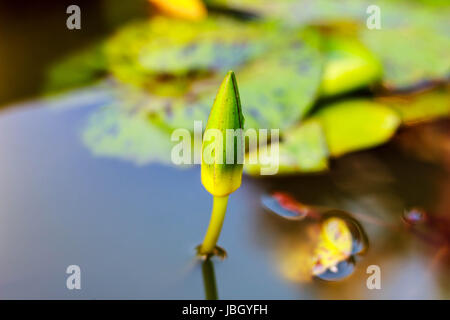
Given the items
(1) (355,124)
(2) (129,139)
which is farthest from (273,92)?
(2) (129,139)

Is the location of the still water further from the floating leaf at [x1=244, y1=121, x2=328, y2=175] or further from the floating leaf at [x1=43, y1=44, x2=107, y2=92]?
the floating leaf at [x1=43, y1=44, x2=107, y2=92]

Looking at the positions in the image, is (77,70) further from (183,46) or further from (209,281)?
(209,281)

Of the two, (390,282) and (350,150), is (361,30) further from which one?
(390,282)

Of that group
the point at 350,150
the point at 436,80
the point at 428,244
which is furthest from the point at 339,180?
the point at 436,80

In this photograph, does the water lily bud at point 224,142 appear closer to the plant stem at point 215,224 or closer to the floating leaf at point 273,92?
the plant stem at point 215,224

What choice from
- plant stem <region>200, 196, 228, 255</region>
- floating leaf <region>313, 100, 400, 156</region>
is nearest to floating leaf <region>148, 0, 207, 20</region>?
floating leaf <region>313, 100, 400, 156</region>

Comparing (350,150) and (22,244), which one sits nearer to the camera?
(22,244)
